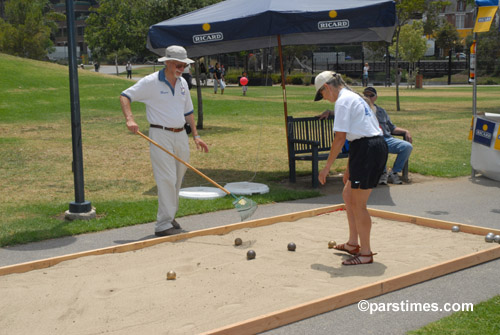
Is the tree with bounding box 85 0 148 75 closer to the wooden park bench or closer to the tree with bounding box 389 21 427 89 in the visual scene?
the tree with bounding box 389 21 427 89

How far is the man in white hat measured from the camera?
22.2 feet

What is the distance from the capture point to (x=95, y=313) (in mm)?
4516

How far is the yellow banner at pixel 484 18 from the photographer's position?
10148 mm

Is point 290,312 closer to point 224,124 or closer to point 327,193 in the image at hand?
point 327,193

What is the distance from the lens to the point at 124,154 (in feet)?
43.4

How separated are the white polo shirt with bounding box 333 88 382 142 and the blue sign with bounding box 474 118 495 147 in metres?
5.28

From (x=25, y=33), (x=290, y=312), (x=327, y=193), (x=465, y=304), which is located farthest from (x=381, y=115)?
(x=25, y=33)

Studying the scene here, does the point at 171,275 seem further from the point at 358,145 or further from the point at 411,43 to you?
the point at 411,43

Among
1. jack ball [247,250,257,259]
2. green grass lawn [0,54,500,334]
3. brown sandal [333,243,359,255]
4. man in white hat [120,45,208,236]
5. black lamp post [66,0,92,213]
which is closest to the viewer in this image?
jack ball [247,250,257,259]

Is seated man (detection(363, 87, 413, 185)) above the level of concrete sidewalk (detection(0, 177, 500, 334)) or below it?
above

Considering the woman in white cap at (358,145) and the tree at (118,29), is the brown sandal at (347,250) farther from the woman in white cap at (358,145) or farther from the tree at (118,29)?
the tree at (118,29)

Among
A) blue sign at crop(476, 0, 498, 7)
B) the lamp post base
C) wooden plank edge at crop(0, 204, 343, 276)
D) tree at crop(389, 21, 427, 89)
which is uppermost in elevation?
tree at crop(389, 21, 427, 89)
